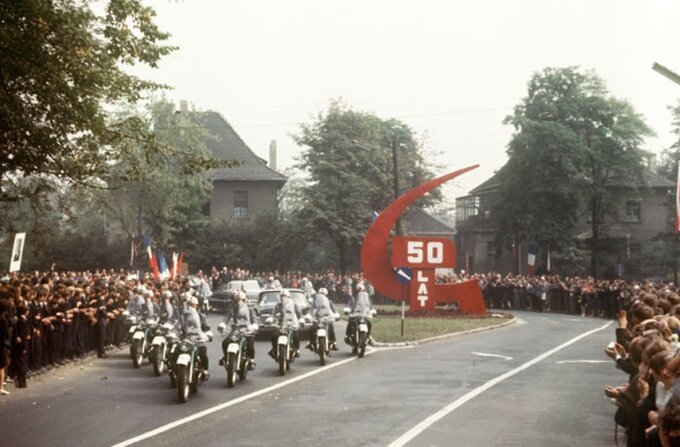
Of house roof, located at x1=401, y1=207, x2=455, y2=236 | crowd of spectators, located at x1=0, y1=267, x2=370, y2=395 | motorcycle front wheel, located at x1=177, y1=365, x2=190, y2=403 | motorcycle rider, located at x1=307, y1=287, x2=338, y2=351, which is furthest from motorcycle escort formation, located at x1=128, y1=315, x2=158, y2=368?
house roof, located at x1=401, y1=207, x2=455, y2=236

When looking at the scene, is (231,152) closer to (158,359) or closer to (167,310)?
(158,359)

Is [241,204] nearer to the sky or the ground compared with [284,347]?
nearer to the sky

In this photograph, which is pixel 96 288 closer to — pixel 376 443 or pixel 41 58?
pixel 41 58

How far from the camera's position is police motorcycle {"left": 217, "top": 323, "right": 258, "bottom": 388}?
1862 cm

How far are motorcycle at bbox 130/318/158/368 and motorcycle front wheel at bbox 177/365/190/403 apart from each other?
22.0ft

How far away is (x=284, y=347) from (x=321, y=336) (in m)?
1.90

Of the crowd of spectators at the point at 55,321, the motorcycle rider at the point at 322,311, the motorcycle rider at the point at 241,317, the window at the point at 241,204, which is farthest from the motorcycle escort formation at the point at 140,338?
the window at the point at 241,204

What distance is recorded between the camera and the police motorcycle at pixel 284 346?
20.8 m

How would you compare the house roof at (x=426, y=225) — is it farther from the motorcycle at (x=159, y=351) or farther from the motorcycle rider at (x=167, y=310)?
the motorcycle rider at (x=167, y=310)

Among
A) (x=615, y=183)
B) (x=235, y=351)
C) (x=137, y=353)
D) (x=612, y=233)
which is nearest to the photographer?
(x=235, y=351)

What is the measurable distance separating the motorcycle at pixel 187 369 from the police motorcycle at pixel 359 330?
6.96m

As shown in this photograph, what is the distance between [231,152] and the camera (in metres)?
83.0

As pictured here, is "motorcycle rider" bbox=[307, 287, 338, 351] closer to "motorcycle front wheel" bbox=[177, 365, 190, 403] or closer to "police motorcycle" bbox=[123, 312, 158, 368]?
"police motorcycle" bbox=[123, 312, 158, 368]

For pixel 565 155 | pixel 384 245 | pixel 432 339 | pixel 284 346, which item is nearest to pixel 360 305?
Result: pixel 284 346
